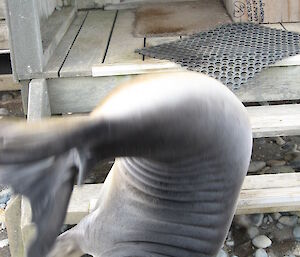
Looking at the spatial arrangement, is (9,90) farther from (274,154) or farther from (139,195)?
(139,195)

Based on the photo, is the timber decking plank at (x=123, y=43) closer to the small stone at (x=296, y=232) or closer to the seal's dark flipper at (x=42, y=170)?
the small stone at (x=296, y=232)

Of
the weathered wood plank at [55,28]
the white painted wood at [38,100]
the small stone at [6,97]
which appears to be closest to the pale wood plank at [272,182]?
the white painted wood at [38,100]

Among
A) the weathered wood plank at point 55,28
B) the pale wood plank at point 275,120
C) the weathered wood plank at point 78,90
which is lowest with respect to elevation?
the pale wood plank at point 275,120

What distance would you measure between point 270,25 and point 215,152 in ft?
10.3

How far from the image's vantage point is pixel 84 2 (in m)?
5.00

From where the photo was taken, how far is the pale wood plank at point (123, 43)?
3537mm

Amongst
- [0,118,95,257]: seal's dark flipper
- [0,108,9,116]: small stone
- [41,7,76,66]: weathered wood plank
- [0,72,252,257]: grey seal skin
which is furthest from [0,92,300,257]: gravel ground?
[0,118,95,257]: seal's dark flipper

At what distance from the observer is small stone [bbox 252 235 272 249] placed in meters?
3.20

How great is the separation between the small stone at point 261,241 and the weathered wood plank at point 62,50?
59.0 inches

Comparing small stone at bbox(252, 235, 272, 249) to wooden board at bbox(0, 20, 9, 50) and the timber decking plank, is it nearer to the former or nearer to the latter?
the timber decking plank

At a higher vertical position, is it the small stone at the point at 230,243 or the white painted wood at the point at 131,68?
the white painted wood at the point at 131,68

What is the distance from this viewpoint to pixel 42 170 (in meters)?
1.10

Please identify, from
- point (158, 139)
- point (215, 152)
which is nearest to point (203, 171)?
point (215, 152)

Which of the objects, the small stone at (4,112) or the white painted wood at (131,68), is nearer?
the white painted wood at (131,68)
